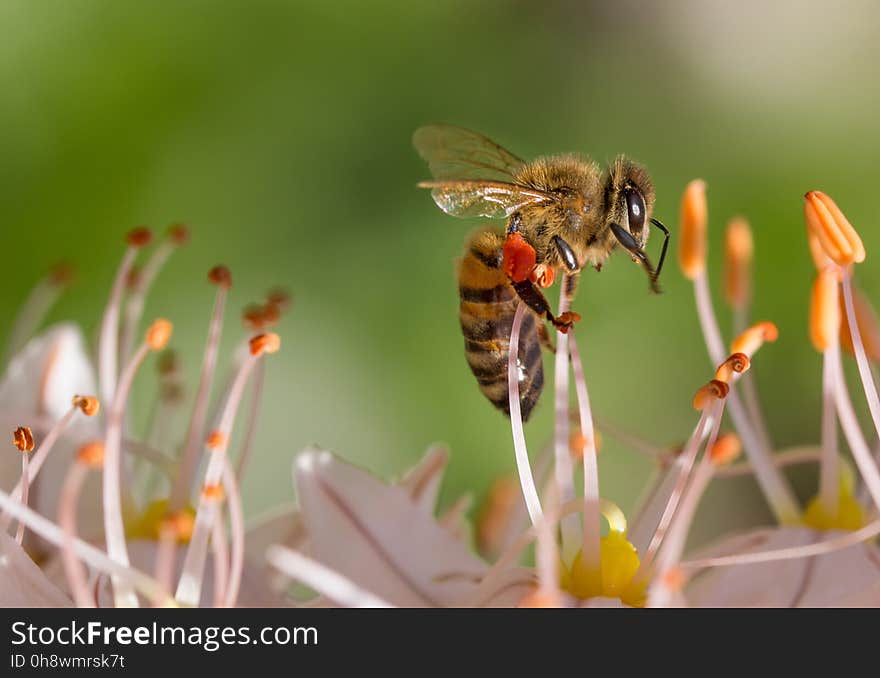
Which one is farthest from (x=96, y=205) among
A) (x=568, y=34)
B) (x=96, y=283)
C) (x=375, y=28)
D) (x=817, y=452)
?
(x=817, y=452)

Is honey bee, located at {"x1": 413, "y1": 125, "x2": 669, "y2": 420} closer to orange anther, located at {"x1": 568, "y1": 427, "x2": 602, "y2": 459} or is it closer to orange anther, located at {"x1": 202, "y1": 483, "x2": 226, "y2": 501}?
orange anther, located at {"x1": 568, "y1": 427, "x2": 602, "y2": 459}

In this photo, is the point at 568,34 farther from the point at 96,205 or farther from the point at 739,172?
the point at 96,205

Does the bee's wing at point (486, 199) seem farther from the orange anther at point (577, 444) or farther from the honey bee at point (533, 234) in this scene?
the orange anther at point (577, 444)

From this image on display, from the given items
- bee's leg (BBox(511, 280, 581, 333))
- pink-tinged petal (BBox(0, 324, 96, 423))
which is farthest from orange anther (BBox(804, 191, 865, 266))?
pink-tinged petal (BBox(0, 324, 96, 423))

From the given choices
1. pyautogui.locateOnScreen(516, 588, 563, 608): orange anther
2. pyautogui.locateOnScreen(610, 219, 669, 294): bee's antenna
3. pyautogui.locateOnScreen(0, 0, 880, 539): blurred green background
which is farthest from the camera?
pyautogui.locateOnScreen(0, 0, 880, 539): blurred green background

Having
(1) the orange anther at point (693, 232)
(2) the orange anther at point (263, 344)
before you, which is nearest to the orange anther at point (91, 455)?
(2) the orange anther at point (263, 344)

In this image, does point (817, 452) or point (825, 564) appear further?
point (817, 452)

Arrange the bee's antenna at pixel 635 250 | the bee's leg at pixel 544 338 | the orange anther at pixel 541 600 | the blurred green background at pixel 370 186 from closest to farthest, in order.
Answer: the orange anther at pixel 541 600 → the bee's antenna at pixel 635 250 → the bee's leg at pixel 544 338 → the blurred green background at pixel 370 186
